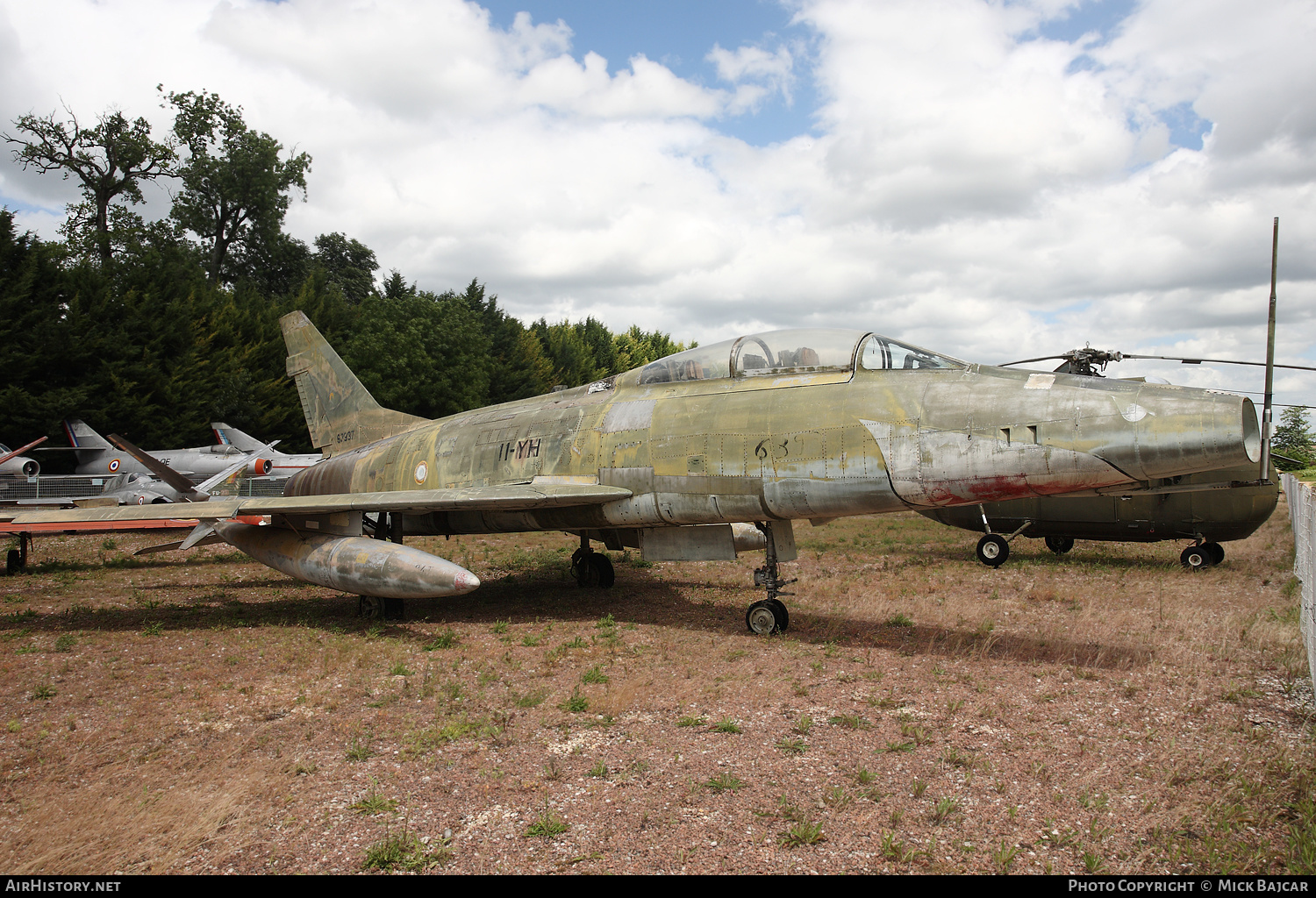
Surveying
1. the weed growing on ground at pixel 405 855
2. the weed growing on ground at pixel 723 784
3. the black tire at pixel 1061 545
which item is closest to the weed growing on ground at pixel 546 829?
the weed growing on ground at pixel 405 855

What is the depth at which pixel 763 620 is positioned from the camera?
868 centimetres

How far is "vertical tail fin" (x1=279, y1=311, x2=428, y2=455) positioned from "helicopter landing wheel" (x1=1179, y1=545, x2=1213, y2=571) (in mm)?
14812

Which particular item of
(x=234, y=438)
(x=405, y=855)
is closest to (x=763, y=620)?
(x=405, y=855)

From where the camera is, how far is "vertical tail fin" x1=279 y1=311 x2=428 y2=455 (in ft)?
46.8

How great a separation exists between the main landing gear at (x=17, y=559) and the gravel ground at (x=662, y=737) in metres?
4.06

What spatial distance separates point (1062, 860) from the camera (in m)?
3.78

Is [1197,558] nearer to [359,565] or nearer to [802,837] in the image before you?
[802,837]

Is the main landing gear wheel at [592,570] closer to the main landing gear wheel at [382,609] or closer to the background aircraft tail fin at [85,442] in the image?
the main landing gear wheel at [382,609]

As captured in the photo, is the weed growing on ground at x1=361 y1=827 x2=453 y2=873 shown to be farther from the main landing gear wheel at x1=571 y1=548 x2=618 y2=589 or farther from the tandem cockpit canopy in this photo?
the main landing gear wheel at x1=571 y1=548 x2=618 y2=589

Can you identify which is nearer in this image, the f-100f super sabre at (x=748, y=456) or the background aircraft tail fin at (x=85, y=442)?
the f-100f super sabre at (x=748, y=456)

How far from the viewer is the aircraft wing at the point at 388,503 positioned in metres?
9.08

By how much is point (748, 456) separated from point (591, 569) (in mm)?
5172

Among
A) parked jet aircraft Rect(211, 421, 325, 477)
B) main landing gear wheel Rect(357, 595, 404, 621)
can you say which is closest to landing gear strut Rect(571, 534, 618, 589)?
main landing gear wheel Rect(357, 595, 404, 621)
